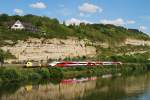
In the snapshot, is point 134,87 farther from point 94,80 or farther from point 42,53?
point 42,53

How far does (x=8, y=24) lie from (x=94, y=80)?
61.0 ft

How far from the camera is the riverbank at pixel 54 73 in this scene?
34.6m

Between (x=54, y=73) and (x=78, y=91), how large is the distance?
21.1 feet

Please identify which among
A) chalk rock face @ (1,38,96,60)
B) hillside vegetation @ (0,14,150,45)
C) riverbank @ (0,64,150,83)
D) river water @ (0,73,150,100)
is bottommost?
river water @ (0,73,150,100)

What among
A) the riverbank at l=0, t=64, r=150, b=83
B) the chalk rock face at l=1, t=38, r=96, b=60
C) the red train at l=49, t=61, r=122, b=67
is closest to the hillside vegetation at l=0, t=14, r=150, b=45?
the chalk rock face at l=1, t=38, r=96, b=60

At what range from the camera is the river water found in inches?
1153

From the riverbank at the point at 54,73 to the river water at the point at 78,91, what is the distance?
149cm

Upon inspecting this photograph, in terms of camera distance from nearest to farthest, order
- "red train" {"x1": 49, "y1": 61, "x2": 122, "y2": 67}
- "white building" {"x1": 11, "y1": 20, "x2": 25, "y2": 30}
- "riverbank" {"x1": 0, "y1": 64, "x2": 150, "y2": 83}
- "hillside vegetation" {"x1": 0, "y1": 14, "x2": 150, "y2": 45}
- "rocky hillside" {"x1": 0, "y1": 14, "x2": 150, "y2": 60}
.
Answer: "riverbank" {"x1": 0, "y1": 64, "x2": 150, "y2": 83}, "red train" {"x1": 49, "y1": 61, "x2": 122, "y2": 67}, "rocky hillside" {"x1": 0, "y1": 14, "x2": 150, "y2": 60}, "hillside vegetation" {"x1": 0, "y1": 14, "x2": 150, "y2": 45}, "white building" {"x1": 11, "y1": 20, "x2": 25, "y2": 30}

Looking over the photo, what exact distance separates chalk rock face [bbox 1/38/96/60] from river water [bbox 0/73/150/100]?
25.2 ft

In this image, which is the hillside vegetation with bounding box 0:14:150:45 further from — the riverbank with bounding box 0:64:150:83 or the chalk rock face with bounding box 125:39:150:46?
the riverbank with bounding box 0:64:150:83

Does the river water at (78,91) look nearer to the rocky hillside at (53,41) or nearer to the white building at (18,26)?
the rocky hillside at (53,41)

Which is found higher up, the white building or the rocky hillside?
the white building

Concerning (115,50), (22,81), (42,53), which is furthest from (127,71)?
(22,81)

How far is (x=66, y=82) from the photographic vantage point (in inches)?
1457
